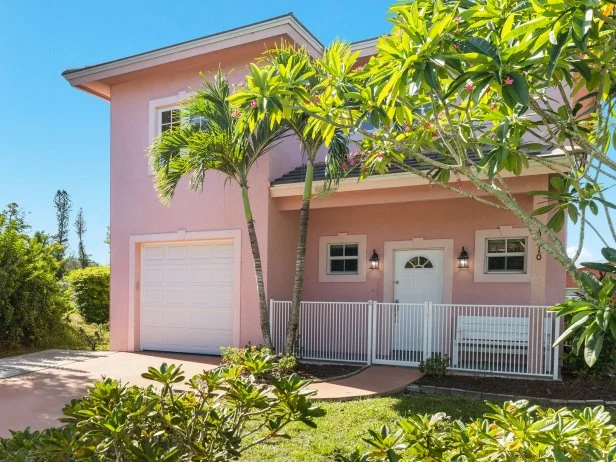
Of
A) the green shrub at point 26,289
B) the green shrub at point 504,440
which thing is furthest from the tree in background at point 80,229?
the green shrub at point 504,440

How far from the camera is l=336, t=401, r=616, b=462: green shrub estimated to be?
1990 mm

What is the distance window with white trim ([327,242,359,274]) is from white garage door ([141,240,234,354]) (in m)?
2.38

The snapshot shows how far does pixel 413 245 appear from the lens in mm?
9828

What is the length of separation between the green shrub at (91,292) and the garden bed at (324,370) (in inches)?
344

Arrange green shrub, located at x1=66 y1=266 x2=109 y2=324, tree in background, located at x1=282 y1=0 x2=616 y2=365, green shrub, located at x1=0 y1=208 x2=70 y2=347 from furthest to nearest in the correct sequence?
green shrub, located at x1=66 y1=266 x2=109 y2=324, green shrub, located at x1=0 y1=208 x2=70 y2=347, tree in background, located at x1=282 y1=0 x2=616 y2=365

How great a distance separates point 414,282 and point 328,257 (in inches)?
81.1

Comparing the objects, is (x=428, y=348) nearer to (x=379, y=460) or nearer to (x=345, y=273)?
(x=345, y=273)

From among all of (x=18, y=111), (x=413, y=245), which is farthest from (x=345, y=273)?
(x=18, y=111)

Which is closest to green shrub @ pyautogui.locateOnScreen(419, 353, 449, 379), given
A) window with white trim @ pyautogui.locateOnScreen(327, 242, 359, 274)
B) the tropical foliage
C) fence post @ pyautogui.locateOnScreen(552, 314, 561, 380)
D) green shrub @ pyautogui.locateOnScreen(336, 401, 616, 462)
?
fence post @ pyautogui.locateOnScreen(552, 314, 561, 380)

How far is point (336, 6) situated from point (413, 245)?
517 centimetres

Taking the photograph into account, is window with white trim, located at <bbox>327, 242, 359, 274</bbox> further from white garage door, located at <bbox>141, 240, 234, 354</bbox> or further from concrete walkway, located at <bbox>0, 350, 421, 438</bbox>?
concrete walkway, located at <bbox>0, 350, 421, 438</bbox>

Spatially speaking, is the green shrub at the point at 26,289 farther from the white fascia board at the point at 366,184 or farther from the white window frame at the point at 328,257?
the white window frame at the point at 328,257

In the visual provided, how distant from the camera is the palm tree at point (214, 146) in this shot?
768 centimetres

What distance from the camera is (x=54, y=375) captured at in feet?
26.0
